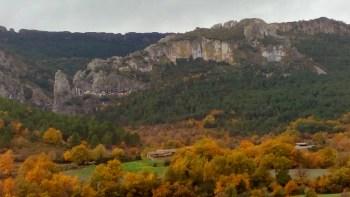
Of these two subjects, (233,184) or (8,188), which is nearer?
(233,184)

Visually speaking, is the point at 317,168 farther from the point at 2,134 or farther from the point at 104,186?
the point at 2,134

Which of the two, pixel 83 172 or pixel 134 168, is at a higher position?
pixel 134 168

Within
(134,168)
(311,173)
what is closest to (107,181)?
(134,168)

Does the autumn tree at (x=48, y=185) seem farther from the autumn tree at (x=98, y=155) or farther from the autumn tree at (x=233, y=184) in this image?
the autumn tree at (x=98, y=155)

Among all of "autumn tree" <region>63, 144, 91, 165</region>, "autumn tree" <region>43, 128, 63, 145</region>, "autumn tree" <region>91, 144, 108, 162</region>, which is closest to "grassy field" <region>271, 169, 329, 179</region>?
"autumn tree" <region>91, 144, 108, 162</region>

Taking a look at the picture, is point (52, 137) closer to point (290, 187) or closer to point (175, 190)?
point (175, 190)

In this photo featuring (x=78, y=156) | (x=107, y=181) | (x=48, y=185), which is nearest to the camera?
(x=107, y=181)

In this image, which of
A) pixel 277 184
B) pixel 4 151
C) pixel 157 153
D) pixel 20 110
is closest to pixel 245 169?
pixel 277 184

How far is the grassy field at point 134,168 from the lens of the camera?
118m

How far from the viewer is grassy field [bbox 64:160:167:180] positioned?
118 m

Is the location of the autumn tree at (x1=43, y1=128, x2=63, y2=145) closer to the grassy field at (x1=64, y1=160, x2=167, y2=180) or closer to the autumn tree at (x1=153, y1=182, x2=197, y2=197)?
the grassy field at (x1=64, y1=160, x2=167, y2=180)

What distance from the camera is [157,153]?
143 m

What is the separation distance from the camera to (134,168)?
124m

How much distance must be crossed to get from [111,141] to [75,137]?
11373mm
